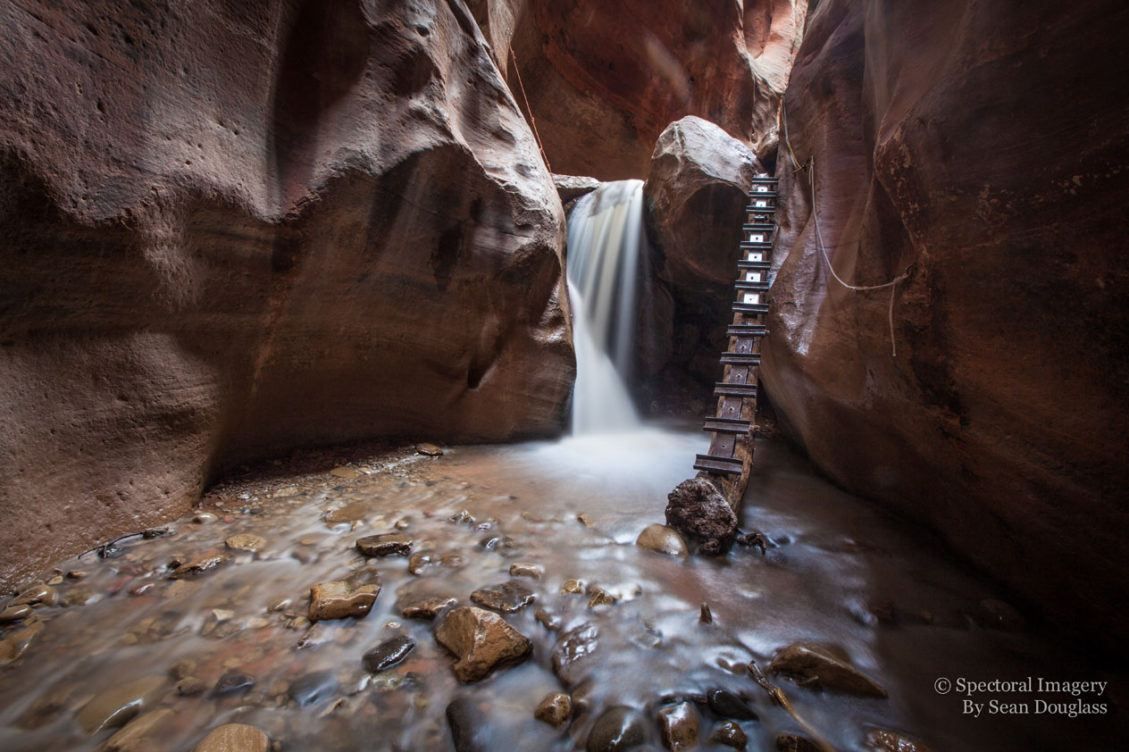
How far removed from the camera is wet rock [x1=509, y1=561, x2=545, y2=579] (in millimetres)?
2354

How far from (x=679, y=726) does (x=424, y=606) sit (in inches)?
46.9

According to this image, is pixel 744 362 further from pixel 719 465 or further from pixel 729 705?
pixel 729 705

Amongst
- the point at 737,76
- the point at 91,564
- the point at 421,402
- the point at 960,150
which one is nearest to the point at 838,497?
the point at 960,150

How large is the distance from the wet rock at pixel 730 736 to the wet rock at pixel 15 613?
2.85 metres

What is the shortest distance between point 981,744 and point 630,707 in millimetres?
1204

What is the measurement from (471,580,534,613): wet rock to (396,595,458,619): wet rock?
0.13 metres

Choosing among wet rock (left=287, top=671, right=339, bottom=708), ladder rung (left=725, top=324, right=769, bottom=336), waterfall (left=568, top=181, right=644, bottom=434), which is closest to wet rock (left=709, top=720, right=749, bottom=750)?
wet rock (left=287, top=671, right=339, bottom=708)

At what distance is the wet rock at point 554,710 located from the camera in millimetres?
1478

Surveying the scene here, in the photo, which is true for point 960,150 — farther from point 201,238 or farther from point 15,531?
point 15,531

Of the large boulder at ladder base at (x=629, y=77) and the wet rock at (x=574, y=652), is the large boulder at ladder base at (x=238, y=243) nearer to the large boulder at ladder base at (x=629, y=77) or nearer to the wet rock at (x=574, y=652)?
the wet rock at (x=574, y=652)

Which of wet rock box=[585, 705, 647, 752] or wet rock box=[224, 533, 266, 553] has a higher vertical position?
wet rock box=[585, 705, 647, 752]

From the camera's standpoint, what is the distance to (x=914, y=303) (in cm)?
254

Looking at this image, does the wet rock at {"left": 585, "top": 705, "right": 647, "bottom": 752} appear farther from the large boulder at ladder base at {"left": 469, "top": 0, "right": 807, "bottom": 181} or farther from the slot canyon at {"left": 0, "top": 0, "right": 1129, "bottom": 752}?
the large boulder at ladder base at {"left": 469, "top": 0, "right": 807, "bottom": 181}

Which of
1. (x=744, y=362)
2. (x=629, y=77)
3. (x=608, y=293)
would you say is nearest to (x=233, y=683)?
(x=744, y=362)
